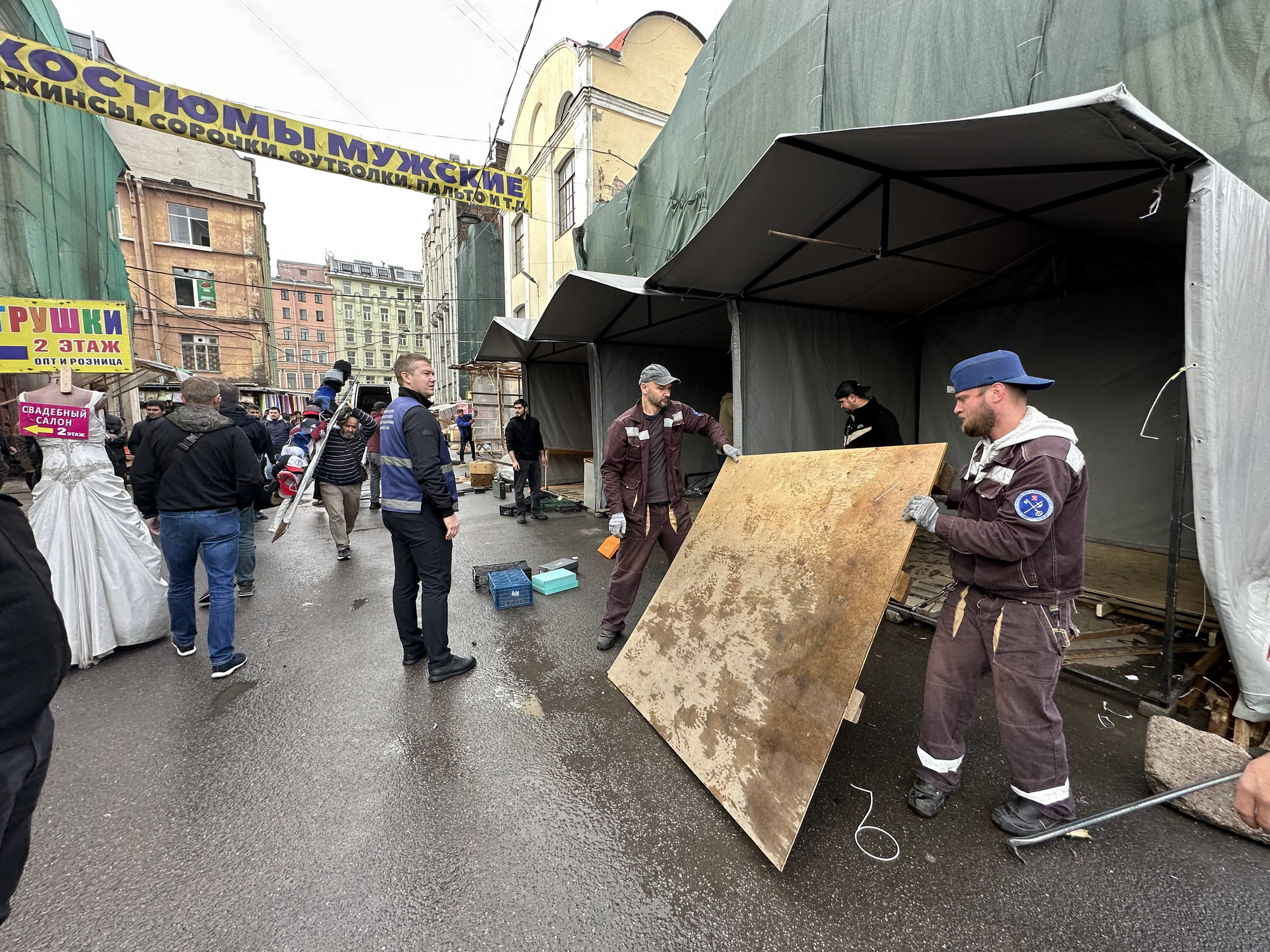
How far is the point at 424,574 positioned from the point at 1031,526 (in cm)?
320

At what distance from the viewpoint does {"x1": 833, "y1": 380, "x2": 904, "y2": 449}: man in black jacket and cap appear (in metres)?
4.22

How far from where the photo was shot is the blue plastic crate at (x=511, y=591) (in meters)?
4.56

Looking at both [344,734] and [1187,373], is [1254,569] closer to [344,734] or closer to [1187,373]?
[1187,373]

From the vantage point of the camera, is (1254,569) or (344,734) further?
(344,734)

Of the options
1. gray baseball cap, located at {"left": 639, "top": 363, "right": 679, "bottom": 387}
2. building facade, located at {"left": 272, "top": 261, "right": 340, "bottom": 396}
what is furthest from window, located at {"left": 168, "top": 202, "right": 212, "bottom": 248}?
building facade, located at {"left": 272, "top": 261, "right": 340, "bottom": 396}

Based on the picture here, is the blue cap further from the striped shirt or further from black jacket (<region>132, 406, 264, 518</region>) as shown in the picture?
the striped shirt

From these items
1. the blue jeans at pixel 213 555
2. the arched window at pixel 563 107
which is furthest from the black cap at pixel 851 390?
the arched window at pixel 563 107

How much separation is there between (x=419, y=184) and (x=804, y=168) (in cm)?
625

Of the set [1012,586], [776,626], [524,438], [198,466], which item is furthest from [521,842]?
[524,438]

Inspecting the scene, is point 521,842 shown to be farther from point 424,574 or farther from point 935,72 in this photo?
point 935,72

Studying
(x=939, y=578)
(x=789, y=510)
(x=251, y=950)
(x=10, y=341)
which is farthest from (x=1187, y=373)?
(x=10, y=341)

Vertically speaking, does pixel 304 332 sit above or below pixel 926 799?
above

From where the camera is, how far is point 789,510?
2.72 m

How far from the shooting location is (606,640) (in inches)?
149
